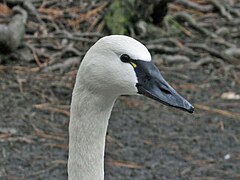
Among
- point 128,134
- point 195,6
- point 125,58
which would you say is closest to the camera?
point 125,58

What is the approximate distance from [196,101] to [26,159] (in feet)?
6.24

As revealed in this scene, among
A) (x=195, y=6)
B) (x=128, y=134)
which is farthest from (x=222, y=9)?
(x=128, y=134)

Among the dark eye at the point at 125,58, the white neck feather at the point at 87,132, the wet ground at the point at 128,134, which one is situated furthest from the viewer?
the wet ground at the point at 128,134

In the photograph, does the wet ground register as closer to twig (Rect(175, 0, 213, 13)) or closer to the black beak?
twig (Rect(175, 0, 213, 13))

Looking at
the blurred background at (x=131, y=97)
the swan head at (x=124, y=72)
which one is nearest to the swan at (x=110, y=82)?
the swan head at (x=124, y=72)

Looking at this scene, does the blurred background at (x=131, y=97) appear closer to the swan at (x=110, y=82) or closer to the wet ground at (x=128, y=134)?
the wet ground at (x=128, y=134)

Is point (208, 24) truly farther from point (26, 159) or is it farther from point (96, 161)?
point (96, 161)

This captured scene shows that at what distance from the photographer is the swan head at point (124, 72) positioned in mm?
3072

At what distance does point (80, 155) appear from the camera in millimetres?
3316

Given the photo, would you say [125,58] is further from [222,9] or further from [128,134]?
[222,9]

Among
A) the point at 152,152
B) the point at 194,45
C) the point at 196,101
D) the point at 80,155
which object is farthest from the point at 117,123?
the point at 80,155

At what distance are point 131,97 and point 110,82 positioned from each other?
3.53 meters

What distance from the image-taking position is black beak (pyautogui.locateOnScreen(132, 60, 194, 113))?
3.09 metres

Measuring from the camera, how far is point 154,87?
10.3ft
